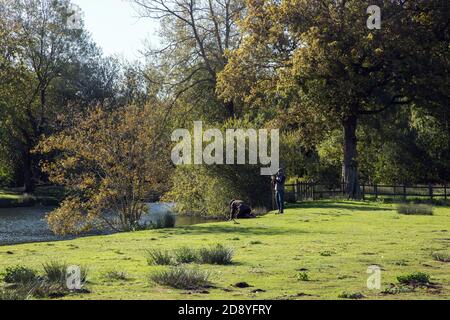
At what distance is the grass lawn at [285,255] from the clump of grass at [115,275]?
0.45ft

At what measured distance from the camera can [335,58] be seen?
4297 cm

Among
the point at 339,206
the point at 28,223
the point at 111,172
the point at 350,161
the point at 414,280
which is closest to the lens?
the point at 414,280

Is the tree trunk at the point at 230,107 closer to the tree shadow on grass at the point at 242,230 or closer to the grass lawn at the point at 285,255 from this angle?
the grass lawn at the point at 285,255

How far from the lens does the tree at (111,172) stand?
35.6m

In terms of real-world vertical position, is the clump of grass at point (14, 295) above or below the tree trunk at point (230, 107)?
below

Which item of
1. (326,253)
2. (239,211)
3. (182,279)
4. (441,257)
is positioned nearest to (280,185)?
(239,211)

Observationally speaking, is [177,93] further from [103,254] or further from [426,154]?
[103,254]

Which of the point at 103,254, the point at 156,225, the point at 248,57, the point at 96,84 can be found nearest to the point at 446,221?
the point at 156,225

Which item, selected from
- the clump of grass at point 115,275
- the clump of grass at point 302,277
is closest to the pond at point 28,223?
the clump of grass at point 115,275

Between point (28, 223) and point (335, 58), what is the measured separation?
75.3 feet

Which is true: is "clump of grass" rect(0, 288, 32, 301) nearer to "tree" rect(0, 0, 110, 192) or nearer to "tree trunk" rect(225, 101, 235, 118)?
"tree trunk" rect(225, 101, 235, 118)

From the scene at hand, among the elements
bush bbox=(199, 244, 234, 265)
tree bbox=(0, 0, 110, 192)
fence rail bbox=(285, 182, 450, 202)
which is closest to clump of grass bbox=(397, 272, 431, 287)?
bush bbox=(199, 244, 234, 265)

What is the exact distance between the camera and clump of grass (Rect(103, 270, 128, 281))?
14.0 meters

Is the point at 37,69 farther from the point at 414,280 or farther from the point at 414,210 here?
the point at 414,280
